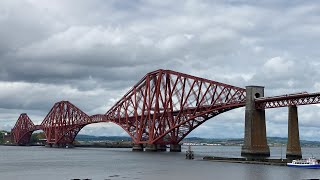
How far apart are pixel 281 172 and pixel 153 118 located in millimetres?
83196

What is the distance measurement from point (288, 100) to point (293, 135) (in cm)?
1031

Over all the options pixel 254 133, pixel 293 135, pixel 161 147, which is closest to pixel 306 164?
pixel 293 135

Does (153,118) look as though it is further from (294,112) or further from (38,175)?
(38,175)

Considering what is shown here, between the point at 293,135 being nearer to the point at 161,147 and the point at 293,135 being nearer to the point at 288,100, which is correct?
the point at 288,100

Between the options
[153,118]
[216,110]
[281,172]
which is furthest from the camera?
[153,118]

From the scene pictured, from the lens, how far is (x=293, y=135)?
9962 cm

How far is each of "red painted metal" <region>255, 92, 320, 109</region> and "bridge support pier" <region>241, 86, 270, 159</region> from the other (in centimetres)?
159

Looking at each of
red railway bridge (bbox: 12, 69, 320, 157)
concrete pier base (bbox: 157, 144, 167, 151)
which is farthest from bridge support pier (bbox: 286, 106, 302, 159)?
concrete pier base (bbox: 157, 144, 167, 151)

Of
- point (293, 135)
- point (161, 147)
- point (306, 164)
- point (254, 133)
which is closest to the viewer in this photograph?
point (306, 164)

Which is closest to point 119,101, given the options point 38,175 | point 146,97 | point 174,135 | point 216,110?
point 146,97

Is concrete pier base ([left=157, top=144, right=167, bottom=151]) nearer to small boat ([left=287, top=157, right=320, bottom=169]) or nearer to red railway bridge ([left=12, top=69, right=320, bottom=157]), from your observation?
red railway bridge ([left=12, top=69, right=320, bottom=157])

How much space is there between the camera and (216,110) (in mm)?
135125

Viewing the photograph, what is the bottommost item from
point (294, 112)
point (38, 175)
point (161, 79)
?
point (38, 175)

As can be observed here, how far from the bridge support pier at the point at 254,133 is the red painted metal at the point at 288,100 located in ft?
5.20
